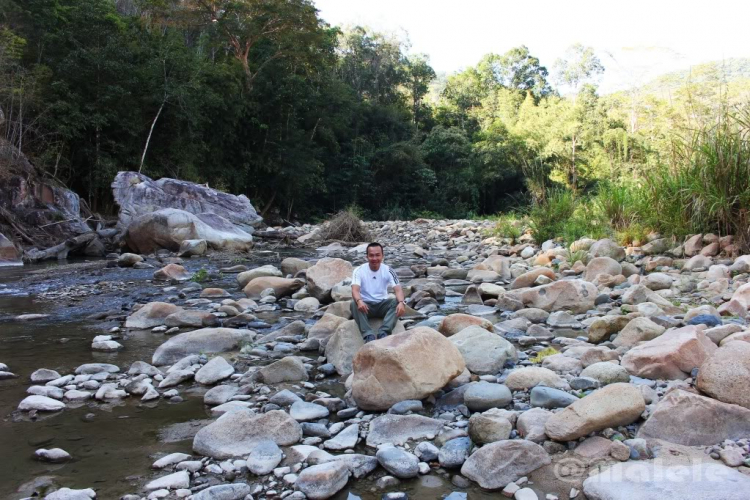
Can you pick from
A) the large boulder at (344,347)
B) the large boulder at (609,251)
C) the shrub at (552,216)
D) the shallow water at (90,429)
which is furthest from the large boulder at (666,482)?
the shrub at (552,216)

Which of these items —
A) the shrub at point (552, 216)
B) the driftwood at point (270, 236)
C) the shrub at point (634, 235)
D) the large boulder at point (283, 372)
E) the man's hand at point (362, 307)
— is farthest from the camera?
the driftwood at point (270, 236)

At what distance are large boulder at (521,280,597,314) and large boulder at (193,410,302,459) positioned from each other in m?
3.30

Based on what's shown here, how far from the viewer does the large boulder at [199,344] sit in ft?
12.8

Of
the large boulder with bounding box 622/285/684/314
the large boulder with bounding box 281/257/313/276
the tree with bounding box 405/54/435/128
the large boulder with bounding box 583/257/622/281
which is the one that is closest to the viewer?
the large boulder with bounding box 622/285/684/314

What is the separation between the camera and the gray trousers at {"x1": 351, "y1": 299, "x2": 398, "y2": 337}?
3.87 m

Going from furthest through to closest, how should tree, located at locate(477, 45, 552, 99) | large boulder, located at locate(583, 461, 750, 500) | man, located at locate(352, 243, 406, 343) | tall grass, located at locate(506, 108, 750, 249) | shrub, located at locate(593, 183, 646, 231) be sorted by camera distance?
1. tree, located at locate(477, 45, 552, 99)
2. shrub, located at locate(593, 183, 646, 231)
3. tall grass, located at locate(506, 108, 750, 249)
4. man, located at locate(352, 243, 406, 343)
5. large boulder, located at locate(583, 461, 750, 500)

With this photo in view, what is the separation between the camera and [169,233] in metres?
11.4

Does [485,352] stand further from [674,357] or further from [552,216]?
[552,216]

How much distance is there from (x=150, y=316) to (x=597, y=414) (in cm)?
408

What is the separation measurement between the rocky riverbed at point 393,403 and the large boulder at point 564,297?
0.07 feet

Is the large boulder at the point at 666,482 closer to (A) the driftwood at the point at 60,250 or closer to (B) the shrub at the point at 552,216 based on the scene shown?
(B) the shrub at the point at 552,216

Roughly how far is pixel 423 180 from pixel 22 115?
18909mm

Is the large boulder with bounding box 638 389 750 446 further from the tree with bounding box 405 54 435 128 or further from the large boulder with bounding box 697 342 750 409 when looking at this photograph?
the tree with bounding box 405 54 435 128

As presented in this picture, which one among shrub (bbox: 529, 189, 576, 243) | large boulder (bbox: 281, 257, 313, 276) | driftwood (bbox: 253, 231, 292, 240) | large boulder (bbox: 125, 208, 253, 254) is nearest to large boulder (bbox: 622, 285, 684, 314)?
large boulder (bbox: 281, 257, 313, 276)
